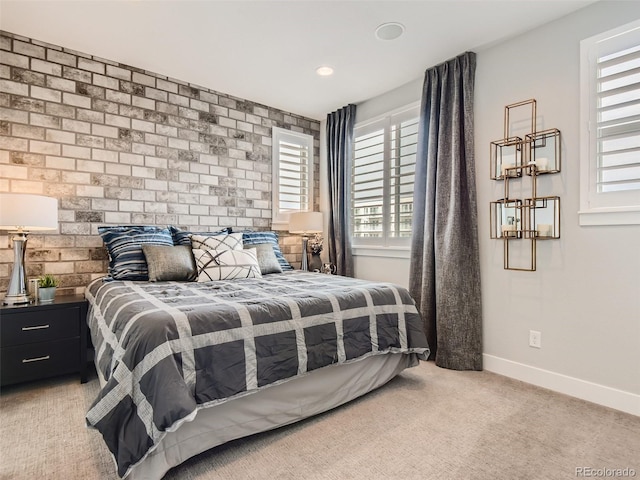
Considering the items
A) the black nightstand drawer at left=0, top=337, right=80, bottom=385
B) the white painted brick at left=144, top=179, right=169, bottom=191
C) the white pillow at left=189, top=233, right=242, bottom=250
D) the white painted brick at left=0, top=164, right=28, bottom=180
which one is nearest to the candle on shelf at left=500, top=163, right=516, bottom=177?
the white pillow at left=189, top=233, right=242, bottom=250

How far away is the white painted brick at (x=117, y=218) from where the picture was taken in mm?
3051

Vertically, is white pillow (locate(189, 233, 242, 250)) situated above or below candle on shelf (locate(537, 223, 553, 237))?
below

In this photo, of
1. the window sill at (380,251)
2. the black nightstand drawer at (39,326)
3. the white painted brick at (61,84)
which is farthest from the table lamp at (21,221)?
the window sill at (380,251)

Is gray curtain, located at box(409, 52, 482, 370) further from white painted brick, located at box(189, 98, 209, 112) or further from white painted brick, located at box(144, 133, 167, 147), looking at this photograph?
white painted brick, located at box(144, 133, 167, 147)

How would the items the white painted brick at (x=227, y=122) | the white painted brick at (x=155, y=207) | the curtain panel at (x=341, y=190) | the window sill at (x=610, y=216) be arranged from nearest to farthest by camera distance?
the window sill at (x=610, y=216) → the white painted brick at (x=155, y=207) → the white painted brick at (x=227, y=122) → the curtain panel at (x=341, y=190)

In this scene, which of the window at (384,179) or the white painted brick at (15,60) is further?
the window at (384,179)

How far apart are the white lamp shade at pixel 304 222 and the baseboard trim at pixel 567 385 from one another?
2081 millimetres

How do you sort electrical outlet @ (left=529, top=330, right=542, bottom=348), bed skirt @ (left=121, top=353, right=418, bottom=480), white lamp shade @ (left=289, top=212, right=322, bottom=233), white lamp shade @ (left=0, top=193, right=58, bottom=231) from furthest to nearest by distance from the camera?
white lamp shade @ (left=289, top=212, right=322, bottom=233) < electrical outlet @ (left=529, top=330, right=542, bottom=348) < white lamp shade @ (left=0, top=193, right=58, bottom=231) < bed skirt @ (left=121, top=353, right=418, bottom=480)

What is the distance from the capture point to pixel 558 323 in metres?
2.43

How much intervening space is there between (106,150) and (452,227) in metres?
3.02

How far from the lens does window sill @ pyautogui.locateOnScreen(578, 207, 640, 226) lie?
6.84 ft

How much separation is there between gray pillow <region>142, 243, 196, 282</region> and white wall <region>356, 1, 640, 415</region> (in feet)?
7.82

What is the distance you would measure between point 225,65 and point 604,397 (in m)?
3.78

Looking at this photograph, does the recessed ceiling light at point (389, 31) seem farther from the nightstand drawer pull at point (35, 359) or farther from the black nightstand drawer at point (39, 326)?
the nightstand drawer pull at point (35, 359)
